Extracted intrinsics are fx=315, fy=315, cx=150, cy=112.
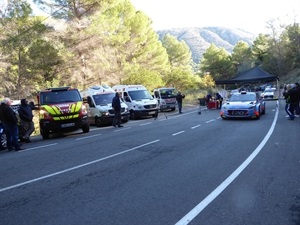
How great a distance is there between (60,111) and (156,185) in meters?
9.34

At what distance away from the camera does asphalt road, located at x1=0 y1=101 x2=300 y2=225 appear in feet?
14.0

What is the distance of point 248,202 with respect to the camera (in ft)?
15.4

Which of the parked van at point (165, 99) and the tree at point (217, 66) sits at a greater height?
the tree at point (217, 66)

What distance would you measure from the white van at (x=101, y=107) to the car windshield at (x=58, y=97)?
2819 millimetres

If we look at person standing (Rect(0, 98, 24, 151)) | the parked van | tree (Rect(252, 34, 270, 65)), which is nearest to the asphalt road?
person standing (Rect(0, 98, 24, 151))

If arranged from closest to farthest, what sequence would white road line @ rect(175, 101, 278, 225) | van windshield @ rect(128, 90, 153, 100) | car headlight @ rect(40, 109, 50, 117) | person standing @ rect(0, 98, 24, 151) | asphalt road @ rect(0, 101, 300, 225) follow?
white road line @ rect(175, 101, 278, 225)
asphalt road @ rect(0, 101, 300, 225)
person standing @ rect(0, 98, 24, 151)
car headlight @ rect(40, 109, 50, 117)
van windshield @ rect(128, 90, 153, 100)

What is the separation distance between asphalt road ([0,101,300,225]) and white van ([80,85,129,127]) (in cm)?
869

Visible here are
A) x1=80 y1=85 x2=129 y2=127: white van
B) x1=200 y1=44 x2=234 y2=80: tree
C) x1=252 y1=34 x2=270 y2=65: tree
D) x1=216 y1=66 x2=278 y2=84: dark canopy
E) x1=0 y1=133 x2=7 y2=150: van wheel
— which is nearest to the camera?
x1=0 y1=133 x2=7 y2=150: van wheel

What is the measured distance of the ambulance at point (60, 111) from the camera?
45.5ft

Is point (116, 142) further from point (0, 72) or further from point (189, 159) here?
point (0, 72)

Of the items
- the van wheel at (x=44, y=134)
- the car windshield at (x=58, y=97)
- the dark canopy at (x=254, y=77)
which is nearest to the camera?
the van wheel at (x=44, y=134)

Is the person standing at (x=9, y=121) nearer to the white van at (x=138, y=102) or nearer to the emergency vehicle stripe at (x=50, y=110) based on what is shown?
the emergency vehicle stripe at (x=50, y=110)

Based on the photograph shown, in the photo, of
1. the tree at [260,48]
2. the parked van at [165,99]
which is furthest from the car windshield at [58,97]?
the tree at [260,48]

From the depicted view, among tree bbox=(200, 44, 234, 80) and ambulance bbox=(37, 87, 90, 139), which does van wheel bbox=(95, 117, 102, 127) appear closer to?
ambulance bbox=(37, 87, 90, 139)
